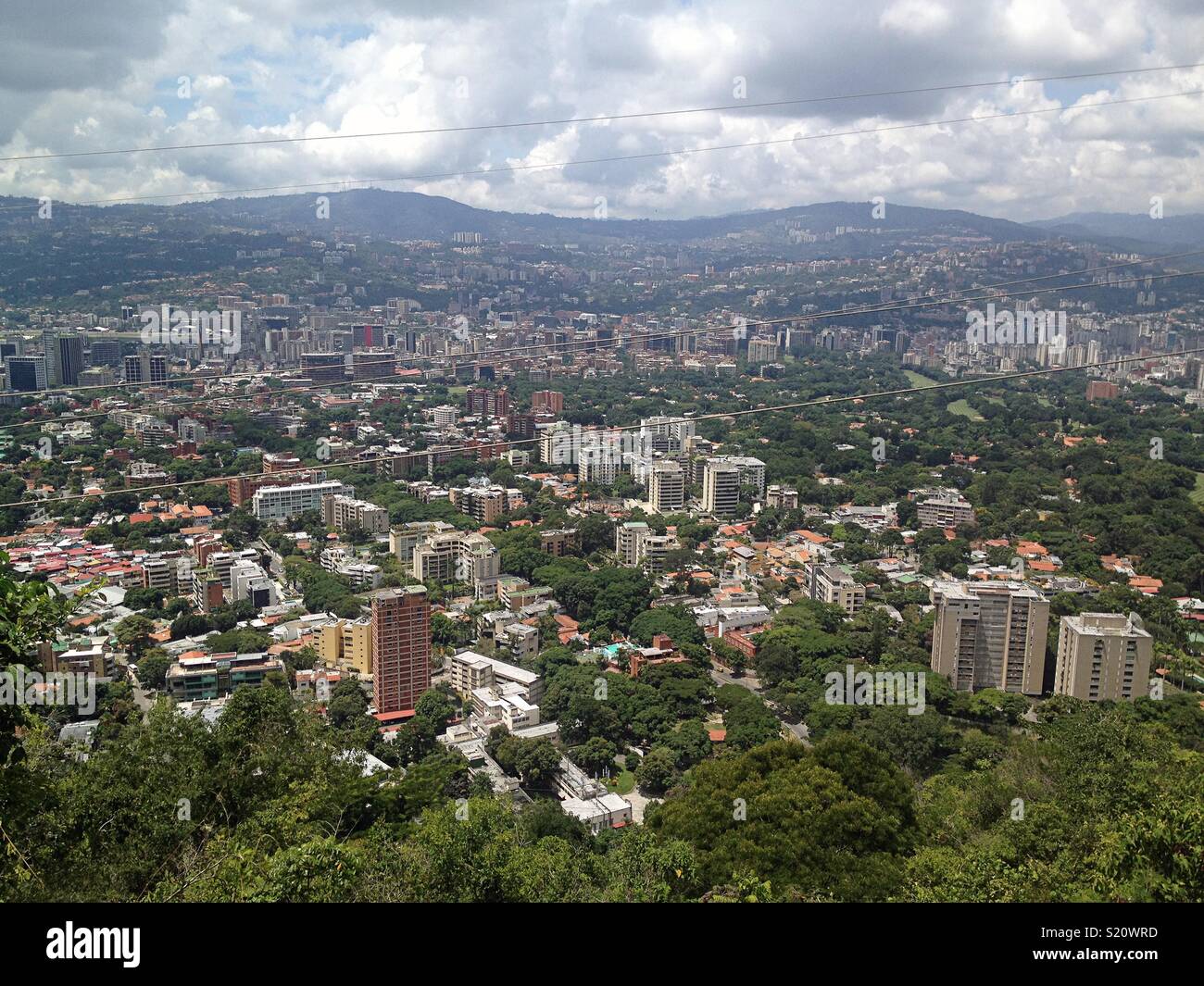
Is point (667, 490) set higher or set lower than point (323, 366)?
lower

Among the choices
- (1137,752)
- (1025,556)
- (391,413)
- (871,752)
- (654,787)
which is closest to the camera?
(1137,752)

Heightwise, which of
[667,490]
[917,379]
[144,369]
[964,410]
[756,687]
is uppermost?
[144,369]

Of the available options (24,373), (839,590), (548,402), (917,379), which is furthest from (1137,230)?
(24,373)

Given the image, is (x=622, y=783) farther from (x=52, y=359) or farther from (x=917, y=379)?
(x=917, y=379)

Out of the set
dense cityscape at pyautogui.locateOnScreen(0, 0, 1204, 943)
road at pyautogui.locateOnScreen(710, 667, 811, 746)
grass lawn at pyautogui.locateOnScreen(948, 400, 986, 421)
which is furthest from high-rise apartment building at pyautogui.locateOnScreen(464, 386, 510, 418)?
road at pyautogui.locateOnScreen(710, 667, 811, 746)

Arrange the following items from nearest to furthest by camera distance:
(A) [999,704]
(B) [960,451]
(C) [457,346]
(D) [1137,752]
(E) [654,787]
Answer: (D) [1137,752] → (E) [654,787] → (A) [999,704] → (B) [960,451] → (C) [457,346]

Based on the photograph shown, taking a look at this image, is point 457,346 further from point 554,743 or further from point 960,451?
point 554,743
